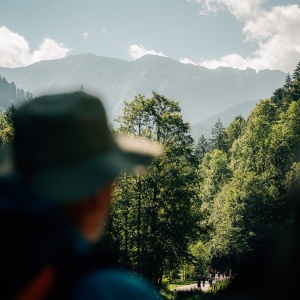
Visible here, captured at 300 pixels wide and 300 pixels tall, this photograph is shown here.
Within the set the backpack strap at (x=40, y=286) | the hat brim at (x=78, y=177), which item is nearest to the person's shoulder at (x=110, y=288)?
the backpack strap at (x=40, y=286)

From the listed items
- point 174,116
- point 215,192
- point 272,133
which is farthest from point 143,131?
point 215,192

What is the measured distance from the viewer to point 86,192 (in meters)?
1.51

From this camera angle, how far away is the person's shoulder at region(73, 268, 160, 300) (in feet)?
4.39

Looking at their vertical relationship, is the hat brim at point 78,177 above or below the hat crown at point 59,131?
below

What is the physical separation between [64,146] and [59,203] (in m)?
0.28

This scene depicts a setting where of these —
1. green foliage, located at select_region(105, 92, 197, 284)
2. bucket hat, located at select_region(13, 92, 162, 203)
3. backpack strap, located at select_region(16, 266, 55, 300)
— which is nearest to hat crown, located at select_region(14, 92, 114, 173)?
bucket hat, located at select_region(13, 92, 162, 203)

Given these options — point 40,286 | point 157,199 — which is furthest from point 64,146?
point 157,199

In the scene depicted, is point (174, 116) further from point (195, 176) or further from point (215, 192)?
point (215, 192)

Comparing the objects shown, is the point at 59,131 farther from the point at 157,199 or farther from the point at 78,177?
the point at 157,199

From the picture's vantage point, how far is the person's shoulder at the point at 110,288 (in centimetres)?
134

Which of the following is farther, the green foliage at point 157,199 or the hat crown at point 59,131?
the green foliage at point 157,199

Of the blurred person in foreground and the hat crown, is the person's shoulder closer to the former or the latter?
the blurred person in foreground

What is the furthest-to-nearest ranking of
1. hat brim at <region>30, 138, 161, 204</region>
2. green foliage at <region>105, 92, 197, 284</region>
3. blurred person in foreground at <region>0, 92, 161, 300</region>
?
green foliage at <region>105, 92, 197, 284</region>, hat brim at <region>30, 138, 161, 204</region>, blurred person in foreground at <region>0, 92, 161, 300</region>

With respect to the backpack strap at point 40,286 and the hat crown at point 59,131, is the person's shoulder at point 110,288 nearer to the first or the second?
the backpack strap at point 40,286
